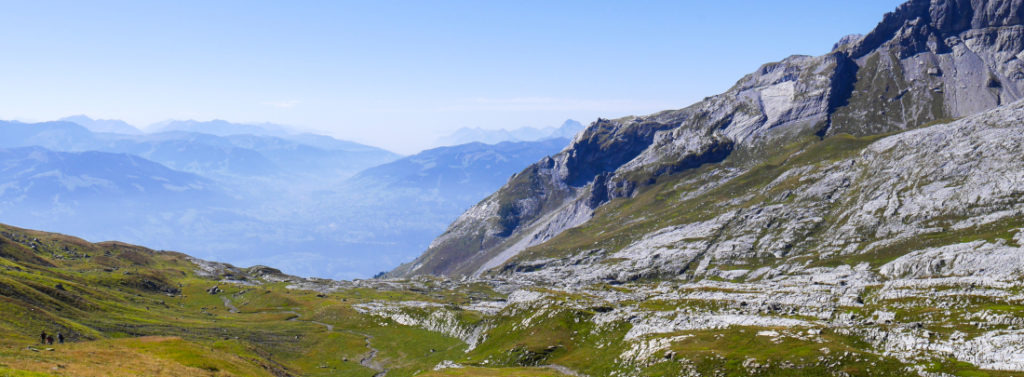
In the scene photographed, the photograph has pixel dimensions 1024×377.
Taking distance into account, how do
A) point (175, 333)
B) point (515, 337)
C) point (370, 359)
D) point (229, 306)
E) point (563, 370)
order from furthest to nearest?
point (229, 306) → point (175, 333) → point (370, 359) → point (515, 337) → point (563, 370)

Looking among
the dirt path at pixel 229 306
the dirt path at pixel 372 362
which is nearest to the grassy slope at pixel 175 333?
the dirt path at pixel 372 362

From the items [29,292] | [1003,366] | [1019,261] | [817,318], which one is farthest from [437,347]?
[1019,261]

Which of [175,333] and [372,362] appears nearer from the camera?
[372,362]

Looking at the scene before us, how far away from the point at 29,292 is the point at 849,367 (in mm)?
138999

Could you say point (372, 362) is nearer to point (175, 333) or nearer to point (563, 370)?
point (175, 333)

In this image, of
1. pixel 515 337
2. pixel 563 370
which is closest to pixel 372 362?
pixel 515 337

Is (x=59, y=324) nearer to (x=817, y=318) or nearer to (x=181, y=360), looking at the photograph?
(x=181, y=360)

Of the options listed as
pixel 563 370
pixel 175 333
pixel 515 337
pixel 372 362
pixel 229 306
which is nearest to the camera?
pixel 563 370

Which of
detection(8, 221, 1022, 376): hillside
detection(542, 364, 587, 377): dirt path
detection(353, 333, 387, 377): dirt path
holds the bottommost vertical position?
detection(353, 333, 387, 377): dirt path

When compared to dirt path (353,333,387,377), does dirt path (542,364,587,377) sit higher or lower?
higher

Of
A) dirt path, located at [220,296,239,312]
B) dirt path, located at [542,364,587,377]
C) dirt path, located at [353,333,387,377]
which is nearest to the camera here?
dirt path, located at [542,364,587,377]

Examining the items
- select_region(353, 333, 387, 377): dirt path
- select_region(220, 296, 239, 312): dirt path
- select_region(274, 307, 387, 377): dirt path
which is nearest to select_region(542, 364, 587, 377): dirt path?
select_region(274, 307, 387, 377): dirt path

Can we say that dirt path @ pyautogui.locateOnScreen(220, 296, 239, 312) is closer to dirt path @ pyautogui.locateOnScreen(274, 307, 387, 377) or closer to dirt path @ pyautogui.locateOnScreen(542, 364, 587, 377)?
dirt path @ pyautogui.locateOnScreen(274, 307, 387, 377)

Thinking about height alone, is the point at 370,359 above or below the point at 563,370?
below
